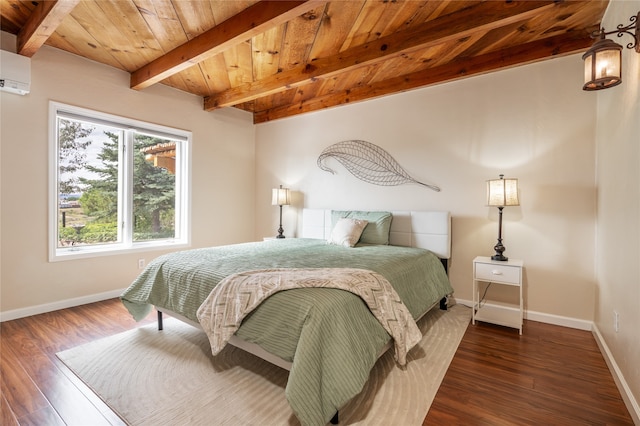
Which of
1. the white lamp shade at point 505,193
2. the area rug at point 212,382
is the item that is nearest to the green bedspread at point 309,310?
the area rug at point 212,382

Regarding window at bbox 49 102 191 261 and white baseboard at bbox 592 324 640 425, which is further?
window at bbox 49 102 191 261

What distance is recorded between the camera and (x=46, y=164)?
120 inches

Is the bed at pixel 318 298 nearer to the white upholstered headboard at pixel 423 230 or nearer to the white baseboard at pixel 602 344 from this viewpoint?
the white upholstered headboard at pixel 423 230

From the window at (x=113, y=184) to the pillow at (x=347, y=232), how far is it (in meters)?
2.23

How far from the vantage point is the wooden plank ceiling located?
7.53 ft

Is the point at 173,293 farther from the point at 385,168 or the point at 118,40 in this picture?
the point at 385,168

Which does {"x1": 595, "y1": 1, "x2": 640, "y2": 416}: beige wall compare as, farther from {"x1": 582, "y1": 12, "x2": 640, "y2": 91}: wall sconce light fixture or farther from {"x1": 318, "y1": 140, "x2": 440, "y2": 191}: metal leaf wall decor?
{"x1": 318, "y1": 140, "x2": 440, "y2": 191}: metal leaf wall decor

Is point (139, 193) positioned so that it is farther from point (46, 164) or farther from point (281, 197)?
point (281, 197)

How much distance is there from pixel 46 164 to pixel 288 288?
120 inches

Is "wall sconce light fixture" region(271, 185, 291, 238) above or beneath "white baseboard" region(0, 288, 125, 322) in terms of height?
above

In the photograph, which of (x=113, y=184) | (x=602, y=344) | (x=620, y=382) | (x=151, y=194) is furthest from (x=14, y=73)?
(x=602, y=344)

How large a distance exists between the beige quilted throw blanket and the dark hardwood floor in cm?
44

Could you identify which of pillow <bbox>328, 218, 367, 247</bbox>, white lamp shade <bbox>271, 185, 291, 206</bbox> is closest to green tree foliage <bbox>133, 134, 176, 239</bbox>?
white lamp shade <bbox>271, 185, 291, 206</bbox>

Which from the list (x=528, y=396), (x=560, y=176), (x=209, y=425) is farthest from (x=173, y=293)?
(x=560, y=176)
